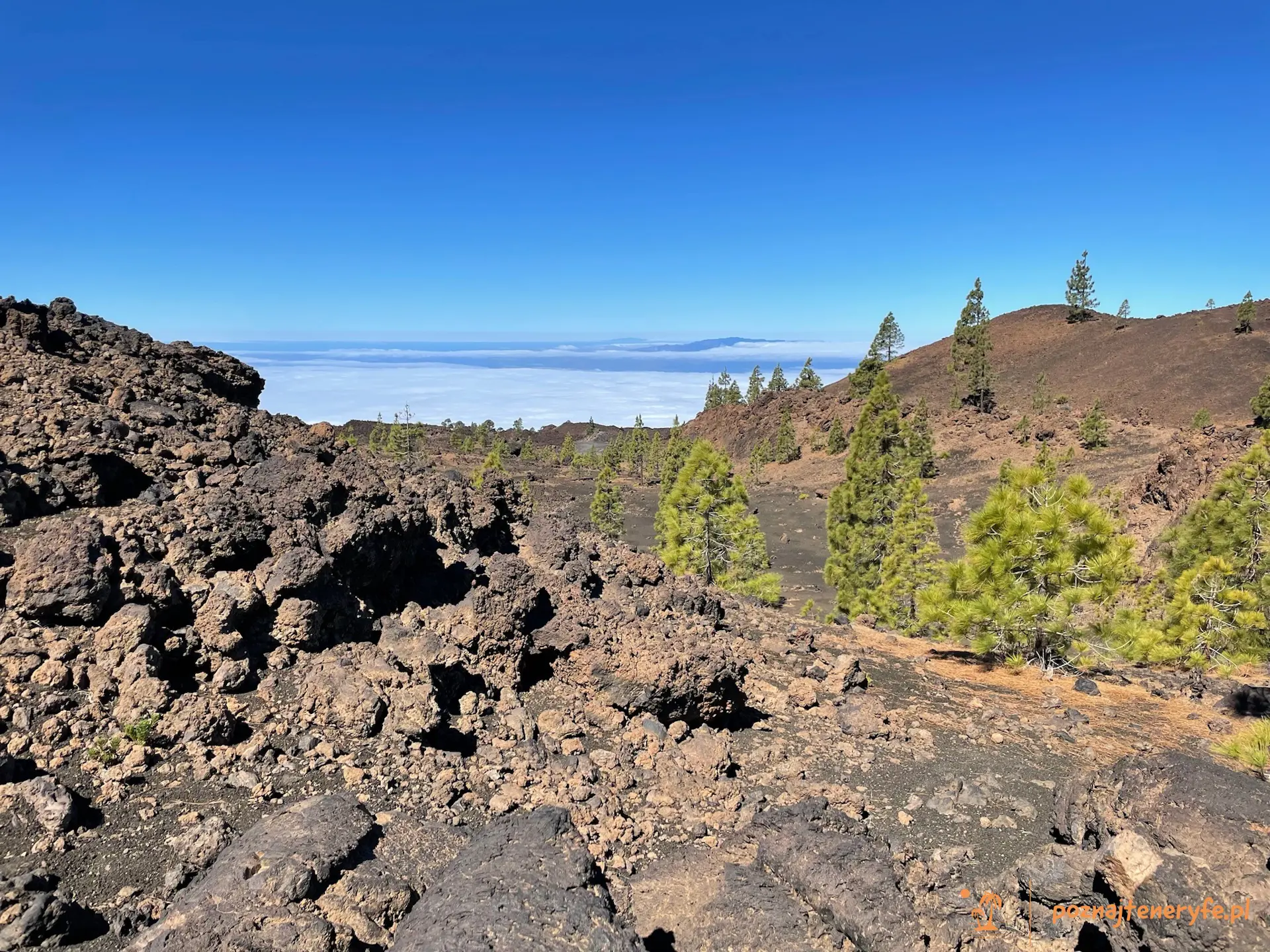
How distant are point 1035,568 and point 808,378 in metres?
89.8

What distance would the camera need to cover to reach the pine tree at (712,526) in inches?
924

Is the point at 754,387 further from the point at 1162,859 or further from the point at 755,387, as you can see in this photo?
the point at 1162,859

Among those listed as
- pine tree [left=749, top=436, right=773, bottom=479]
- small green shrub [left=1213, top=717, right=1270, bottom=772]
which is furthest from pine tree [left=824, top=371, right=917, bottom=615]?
pine tree [left=749, top=436, right=773, bottom=479]

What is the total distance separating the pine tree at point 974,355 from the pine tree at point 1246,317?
24850 mm

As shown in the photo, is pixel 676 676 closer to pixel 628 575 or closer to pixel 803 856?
pixel 803 856

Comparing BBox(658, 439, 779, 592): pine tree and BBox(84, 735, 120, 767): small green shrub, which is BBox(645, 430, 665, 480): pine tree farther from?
BBox(84, 735, 120, 767): small green shrub

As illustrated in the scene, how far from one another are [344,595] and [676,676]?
13.2ft

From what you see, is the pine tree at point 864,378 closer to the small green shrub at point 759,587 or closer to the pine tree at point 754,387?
the pine tree at point 754,387

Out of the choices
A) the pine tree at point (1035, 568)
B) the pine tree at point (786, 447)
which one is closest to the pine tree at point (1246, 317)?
the pine tree at point (786, 447)

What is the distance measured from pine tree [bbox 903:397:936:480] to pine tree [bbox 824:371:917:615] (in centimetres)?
1893

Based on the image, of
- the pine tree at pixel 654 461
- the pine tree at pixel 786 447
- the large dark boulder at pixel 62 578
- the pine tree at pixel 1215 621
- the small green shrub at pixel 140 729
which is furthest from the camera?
A: the pine tree at pixel 654 461

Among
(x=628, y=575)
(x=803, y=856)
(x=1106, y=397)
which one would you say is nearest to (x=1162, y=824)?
(x=803, y=856)

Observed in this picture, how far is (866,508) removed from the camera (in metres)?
29.5

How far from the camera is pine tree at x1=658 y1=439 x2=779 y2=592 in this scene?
77.0 feet
